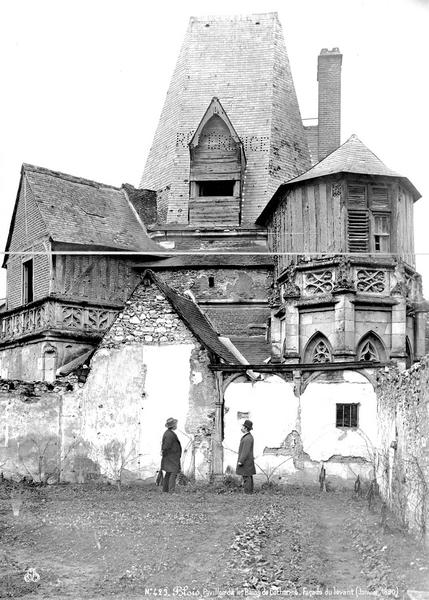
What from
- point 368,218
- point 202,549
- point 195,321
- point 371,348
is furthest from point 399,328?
point 202,549

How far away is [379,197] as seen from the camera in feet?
82.6

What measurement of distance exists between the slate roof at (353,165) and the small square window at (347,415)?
25.0 feet

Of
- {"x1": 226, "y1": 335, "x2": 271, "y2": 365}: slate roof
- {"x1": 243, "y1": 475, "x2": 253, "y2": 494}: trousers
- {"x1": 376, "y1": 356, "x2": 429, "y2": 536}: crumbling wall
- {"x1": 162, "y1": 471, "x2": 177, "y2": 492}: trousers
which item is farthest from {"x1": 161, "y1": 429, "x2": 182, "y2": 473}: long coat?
{"x1": 226, "y1": 335, "x2": 271, "y2": 365}: slate roof

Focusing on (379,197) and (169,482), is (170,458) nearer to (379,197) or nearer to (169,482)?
(169,482)

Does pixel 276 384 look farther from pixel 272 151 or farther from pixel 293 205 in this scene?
pixel 272 151

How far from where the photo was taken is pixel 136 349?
20.7 m

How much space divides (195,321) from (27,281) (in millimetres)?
8127

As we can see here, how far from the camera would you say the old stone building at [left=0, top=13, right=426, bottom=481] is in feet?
65.9

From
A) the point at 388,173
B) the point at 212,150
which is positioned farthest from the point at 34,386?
the point at 212,150

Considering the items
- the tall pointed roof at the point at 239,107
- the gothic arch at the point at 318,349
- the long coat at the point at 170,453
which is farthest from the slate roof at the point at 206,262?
the long coat at the point at 170,453

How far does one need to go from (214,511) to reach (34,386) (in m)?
6.81

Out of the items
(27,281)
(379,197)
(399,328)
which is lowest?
(399,328)

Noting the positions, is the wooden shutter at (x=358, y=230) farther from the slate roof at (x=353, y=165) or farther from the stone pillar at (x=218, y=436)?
the stone pillar at (x=218, y=436)

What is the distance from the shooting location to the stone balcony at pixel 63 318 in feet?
87.2
